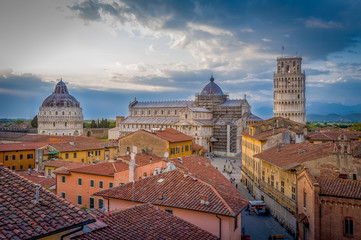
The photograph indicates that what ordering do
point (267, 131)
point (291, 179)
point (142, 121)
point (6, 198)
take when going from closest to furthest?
point (6, 198), point (291, 179), point (267, 131), point (142, 121)

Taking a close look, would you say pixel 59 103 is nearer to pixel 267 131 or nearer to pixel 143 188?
pixel 267 131

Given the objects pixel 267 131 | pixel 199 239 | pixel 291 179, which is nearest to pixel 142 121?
pixel 267 131

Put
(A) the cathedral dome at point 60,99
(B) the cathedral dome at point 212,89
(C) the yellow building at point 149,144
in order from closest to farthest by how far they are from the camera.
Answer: (C) the yellow building at point 149,144
(B) the cathedral dome at point 212,89
(A) the cathedral dome at point 60,99

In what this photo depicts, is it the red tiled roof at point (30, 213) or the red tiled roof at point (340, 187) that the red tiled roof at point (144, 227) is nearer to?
the red tiled roof at point (30, 213)

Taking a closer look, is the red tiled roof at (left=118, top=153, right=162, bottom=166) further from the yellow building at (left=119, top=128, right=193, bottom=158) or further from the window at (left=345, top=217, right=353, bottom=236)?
the window at (left=345, top=217, right=353, bottom=236)

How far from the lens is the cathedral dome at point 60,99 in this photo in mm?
126919

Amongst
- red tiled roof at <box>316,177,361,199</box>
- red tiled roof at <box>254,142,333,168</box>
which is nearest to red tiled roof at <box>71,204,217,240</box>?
red tiled roof at <box>316,177,361,199</box>

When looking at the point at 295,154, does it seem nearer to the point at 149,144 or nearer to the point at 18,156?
the point at 149,144

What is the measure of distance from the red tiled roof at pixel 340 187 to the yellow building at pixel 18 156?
133ft

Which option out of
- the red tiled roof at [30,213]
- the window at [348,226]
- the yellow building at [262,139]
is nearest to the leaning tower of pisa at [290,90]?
the yellow building at [262,139]

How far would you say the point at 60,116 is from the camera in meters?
125

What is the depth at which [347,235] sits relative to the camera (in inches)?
712

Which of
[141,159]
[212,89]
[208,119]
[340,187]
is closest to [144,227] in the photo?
[340,187]

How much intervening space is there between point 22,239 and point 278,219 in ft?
80.7
